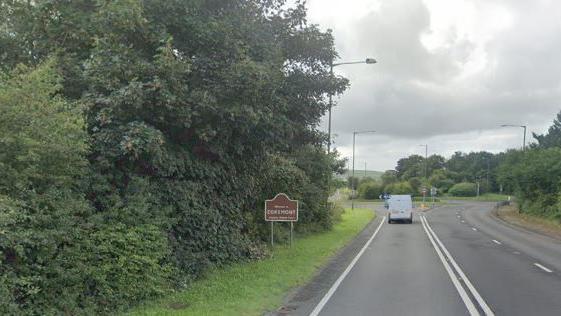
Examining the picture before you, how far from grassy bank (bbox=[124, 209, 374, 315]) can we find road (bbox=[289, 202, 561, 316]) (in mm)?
728

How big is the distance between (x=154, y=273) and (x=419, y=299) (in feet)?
16.8

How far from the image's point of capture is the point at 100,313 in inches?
367

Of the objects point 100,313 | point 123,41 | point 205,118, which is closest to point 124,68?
point 123,41

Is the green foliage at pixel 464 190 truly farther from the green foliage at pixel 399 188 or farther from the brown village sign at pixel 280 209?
the brown village sign at pixel 280 209

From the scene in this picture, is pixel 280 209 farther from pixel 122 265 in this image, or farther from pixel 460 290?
pixel 122 265

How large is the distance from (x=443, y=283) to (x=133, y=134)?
796 centimetres

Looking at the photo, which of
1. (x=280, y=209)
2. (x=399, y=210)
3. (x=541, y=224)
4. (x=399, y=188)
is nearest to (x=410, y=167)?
(x=399, y=188)

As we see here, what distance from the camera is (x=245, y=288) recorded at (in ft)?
40.6

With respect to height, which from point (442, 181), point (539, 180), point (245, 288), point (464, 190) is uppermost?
point (442, 181)

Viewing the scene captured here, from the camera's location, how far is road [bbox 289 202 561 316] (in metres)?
10.8

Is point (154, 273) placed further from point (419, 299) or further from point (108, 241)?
point (419, 299)

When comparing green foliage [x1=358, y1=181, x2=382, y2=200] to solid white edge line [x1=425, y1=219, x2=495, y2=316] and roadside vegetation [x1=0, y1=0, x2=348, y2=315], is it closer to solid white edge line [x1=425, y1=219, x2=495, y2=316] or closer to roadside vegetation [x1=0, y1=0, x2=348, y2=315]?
solid white edge line [x1=425, y1=219, x2=495, y2=316]

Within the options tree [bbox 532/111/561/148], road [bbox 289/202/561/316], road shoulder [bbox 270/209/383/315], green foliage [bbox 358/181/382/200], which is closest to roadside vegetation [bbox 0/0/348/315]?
road shoulder [bbox 270/209/383/315]

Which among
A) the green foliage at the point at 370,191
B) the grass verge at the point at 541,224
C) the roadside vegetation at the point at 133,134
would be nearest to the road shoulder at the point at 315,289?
the roadside vegetation at the point at 133,134
